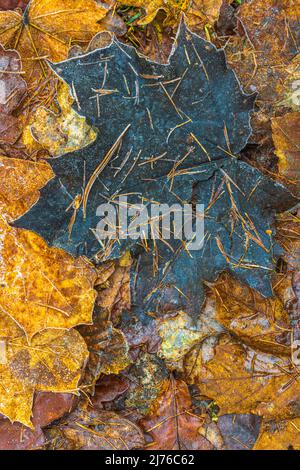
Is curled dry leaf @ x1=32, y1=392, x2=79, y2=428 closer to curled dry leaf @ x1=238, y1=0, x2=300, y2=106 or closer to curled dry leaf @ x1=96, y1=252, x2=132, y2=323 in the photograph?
curled dry leaf @ x1=96, y1=252, x2=132, y2=323

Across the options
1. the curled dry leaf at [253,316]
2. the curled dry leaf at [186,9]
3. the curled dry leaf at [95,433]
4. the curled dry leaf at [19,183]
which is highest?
the curled dry leaf at [186,9]

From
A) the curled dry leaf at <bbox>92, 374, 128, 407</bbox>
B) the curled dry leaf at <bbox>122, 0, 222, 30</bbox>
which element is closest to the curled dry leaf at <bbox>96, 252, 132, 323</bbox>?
the curled dry leaf at <bbox>92, 374, 128, 407</bbox>

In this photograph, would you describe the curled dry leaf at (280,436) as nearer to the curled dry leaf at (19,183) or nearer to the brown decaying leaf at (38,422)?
the brown decaying leaf at (38,422)

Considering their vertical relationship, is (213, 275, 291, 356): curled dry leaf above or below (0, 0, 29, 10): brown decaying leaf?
below

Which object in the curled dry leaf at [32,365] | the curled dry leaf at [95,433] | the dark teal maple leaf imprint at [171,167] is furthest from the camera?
Answer: the curled dry leaf at [95,433]

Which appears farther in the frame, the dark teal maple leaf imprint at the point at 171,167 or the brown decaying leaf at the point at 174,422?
the brown decaying leaf at the point at 174,422

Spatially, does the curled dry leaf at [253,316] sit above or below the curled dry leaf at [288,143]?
below

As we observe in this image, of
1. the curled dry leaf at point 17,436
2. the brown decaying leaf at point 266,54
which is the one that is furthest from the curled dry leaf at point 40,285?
the brown decaying leaf at point 266,54
